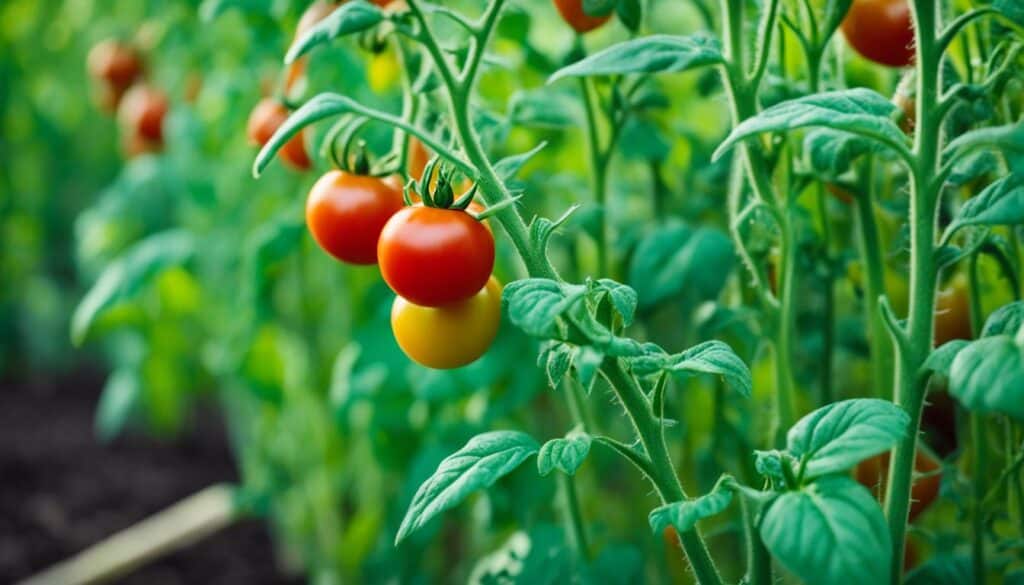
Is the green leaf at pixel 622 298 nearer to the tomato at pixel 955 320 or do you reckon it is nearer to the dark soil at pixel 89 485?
the tomato at pixel 955 320

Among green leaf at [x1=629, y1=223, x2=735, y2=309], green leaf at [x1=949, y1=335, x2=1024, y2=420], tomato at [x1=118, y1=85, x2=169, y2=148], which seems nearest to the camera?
green leaf at [x1=949, y1=335, x2=1024, y2=420]

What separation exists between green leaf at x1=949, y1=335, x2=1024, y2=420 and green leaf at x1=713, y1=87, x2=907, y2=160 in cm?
14

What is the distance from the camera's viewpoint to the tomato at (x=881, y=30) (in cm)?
85

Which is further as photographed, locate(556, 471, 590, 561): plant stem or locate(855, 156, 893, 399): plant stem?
locate(556, 471, 590, 561): plant stem

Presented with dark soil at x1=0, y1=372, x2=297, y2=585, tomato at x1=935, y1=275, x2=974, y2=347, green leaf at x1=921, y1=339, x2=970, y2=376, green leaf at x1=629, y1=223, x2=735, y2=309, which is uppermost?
green leaf at x1=921, y1=339, x2=970, y2=376

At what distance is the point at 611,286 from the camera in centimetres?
71

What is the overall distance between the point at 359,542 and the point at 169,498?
81 centimetres

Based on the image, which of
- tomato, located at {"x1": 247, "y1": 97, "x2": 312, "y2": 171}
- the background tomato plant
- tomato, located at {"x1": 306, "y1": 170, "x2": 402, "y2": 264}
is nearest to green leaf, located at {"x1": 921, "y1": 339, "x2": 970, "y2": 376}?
the background tomato plant

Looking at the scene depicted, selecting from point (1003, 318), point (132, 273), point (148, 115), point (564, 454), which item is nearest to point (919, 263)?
point (1003, 318)

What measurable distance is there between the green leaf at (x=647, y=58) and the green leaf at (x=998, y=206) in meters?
0.20

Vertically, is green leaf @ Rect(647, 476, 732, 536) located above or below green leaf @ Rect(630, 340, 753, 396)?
below

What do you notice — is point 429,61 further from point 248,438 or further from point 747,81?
point 248,438

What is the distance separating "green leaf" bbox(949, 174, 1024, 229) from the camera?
0.66 metres

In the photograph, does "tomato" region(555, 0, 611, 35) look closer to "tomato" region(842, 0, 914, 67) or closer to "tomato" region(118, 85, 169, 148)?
"tomato" region(842, 0, 914, 67)
